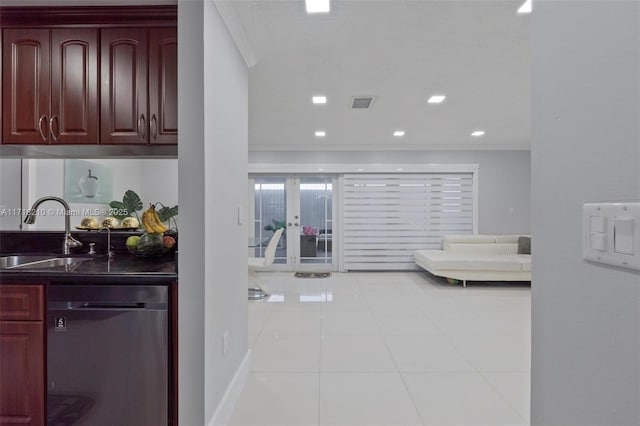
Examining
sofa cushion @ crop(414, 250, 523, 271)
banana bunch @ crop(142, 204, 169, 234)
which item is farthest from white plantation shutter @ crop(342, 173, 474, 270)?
banana bunch @ crop(142, 204, 169, 234)

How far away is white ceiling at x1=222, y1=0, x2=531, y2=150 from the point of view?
→ 2.09 m

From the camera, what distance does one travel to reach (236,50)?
2264 millimetres

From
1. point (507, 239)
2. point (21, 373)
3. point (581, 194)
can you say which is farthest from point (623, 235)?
point (507, 239)

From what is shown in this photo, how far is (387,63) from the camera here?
2.78m

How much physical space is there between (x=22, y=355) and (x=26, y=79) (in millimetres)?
1595

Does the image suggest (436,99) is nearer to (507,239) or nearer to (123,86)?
(123,86)

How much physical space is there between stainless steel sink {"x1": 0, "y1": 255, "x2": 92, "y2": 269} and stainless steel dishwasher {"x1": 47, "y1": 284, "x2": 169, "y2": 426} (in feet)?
2.08

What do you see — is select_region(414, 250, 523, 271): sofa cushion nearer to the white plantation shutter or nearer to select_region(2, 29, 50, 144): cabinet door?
the white plantation shutter

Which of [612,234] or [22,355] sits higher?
[612,234]

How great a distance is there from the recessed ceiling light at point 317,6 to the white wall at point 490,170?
4355 mm

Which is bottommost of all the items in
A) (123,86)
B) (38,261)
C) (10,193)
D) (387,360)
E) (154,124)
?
(387,360)

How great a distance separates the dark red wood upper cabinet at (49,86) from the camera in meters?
1.91

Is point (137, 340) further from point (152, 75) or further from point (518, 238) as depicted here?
point (518, 238)

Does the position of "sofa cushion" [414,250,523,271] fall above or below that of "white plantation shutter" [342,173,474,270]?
below
